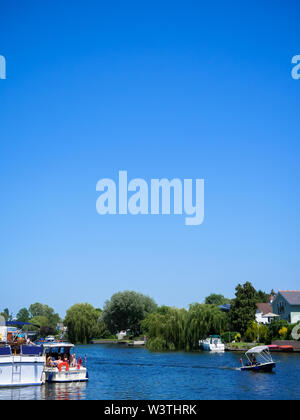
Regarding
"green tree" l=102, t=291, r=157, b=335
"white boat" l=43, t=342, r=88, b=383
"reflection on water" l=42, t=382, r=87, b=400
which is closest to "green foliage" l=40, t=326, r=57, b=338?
"green tree" l=102, t=291, r=157, b=335

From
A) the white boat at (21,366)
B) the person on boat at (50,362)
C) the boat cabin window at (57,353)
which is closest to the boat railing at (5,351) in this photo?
the white boat at (21,366)

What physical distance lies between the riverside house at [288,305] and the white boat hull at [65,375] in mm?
53812

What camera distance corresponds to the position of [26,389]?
3744cm

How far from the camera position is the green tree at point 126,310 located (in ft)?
385

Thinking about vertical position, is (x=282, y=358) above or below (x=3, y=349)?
below

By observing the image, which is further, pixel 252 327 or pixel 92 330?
pixel 92 330

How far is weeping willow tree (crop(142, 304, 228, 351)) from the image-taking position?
7612 centimetres

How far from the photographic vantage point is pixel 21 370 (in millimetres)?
38500

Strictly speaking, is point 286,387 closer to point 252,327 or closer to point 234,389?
point 234,389

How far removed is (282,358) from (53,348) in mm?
29330

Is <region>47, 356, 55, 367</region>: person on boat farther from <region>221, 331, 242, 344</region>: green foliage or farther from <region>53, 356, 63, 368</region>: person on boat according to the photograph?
<region>221, 331, 242, 344</region>: green foliage

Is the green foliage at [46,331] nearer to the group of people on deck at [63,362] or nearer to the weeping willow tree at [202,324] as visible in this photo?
the weeping willow tree at [202,324]
